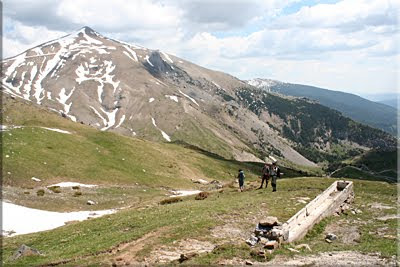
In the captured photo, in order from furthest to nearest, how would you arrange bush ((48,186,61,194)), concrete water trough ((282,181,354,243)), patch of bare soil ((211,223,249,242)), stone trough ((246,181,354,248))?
bush ((48,186,61,194)) < patch of bare soil ((211,223,249,242)) < concrete water trough ((282,181,354,243)) < stone trough ((246,181,354,248))

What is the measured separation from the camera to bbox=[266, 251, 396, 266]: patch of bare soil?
71.7 ft

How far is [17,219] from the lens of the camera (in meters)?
47.3

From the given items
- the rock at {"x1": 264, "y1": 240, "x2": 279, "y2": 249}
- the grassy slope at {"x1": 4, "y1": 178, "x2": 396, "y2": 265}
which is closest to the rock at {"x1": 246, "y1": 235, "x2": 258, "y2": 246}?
the grassy slope at {"x1": 4, "y1": 178, "x2": 396, "y2": 265}

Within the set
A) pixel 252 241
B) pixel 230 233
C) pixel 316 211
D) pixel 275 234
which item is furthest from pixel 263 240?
pixel 316 211

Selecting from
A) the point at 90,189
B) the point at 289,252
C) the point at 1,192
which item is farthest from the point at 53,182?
the point at 289,252

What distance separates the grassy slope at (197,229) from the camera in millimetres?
26188

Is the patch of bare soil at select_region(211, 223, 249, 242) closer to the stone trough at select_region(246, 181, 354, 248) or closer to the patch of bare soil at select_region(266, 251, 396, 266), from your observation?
the stone trough at select_region(246, 181, 354, 248)

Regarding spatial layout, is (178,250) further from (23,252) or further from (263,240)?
(23,252)

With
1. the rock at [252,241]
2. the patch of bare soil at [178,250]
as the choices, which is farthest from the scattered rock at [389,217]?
the patch of bare soil at [178,250]

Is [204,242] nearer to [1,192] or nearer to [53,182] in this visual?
[1,192]

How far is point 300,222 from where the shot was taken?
31516 mm

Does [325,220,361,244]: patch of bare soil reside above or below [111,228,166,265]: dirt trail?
above

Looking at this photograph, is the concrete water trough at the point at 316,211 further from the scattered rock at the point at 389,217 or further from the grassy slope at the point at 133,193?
the scattered rock at the point at 389,217

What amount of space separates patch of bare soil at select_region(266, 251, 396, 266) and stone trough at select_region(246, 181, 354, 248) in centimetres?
250
